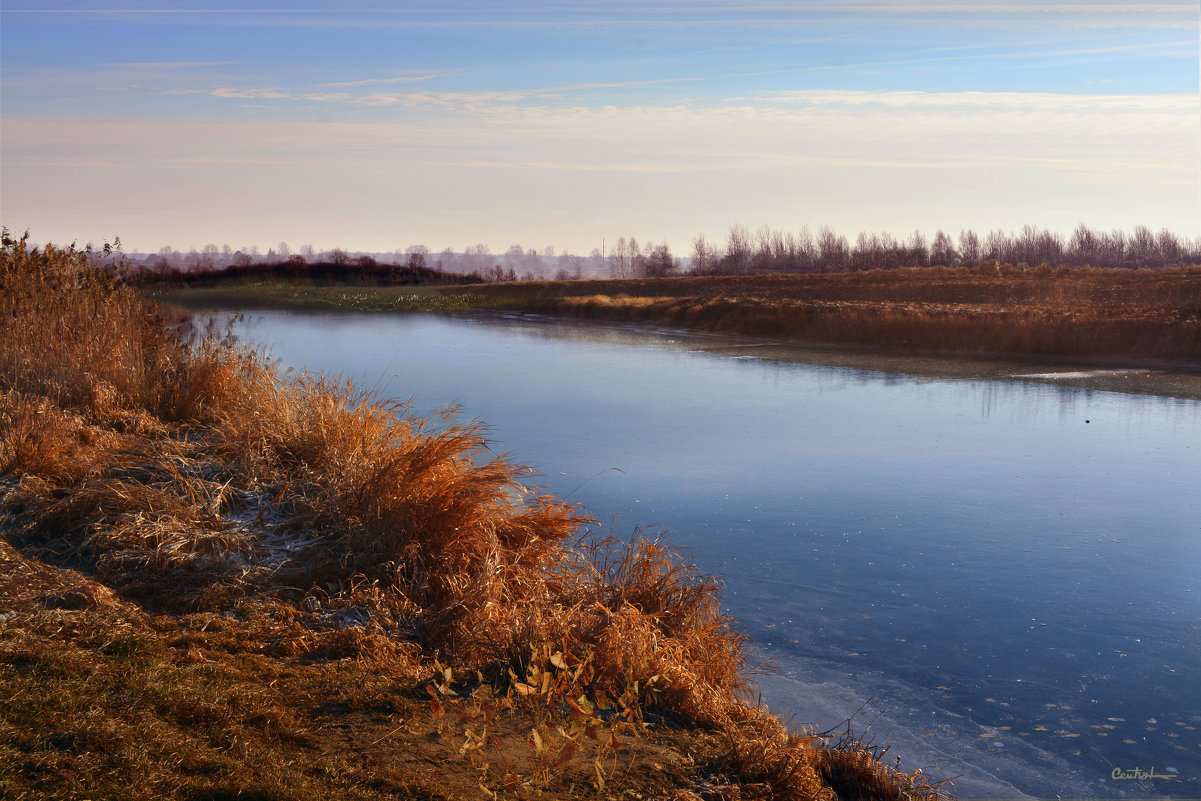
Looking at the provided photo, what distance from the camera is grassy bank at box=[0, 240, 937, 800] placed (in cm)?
326

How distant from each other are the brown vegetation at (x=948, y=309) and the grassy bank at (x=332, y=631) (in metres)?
19.9

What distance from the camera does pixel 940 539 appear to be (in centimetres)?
779

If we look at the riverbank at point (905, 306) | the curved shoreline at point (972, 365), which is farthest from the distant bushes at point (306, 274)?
the curved shoreline at point (972, 365)

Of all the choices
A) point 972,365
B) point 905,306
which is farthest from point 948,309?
point 972,365

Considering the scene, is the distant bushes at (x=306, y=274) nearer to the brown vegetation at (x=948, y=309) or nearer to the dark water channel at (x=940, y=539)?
the brown vegetation at (x=948, y=309)

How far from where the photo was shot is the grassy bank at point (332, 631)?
3.26 metres
